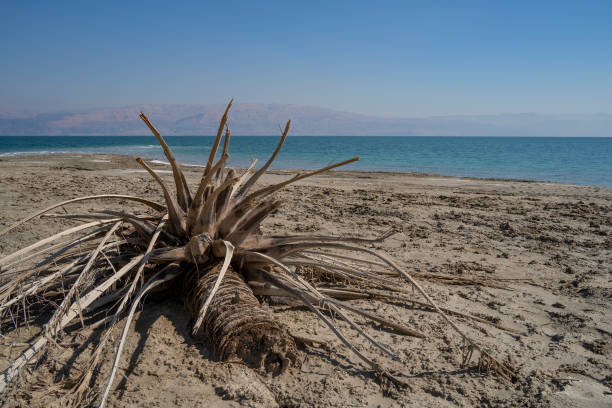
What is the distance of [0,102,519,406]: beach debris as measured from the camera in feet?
6.07

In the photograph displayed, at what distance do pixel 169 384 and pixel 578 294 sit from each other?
319 centimetres

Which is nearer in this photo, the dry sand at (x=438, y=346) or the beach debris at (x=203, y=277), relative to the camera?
the dry sand at (x=438, y=346)

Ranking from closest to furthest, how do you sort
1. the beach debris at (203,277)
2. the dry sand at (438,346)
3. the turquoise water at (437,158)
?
1. the dry sand at (438,346)
2. the beach debris at (203,277)
3. the turquoise water at (437,158)

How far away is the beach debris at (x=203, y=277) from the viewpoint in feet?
6.07

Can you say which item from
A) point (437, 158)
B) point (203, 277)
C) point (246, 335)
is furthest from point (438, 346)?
point (437, 158)

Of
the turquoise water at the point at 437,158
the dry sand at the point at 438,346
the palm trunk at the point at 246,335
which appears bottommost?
the dry sand at the point at 438,346

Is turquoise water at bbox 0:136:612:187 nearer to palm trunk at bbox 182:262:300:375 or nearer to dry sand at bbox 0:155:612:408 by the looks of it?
Answer: palm trunk at bbox 182:262:300:375

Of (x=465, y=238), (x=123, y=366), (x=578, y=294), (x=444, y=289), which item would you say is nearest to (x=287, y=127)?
(x=123, y=366)

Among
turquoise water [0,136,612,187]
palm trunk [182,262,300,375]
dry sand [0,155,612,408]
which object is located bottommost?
dry sand [0,155,612,408]

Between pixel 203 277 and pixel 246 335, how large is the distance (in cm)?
44

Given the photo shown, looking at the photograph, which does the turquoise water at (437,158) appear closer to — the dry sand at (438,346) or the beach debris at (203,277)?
the beach debris at (203,277)

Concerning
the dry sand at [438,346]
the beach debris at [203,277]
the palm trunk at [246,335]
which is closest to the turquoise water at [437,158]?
the beach debris at [203,277]

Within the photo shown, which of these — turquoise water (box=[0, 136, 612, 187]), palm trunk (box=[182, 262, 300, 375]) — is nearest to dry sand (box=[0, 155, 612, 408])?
palm trunk (box=[182, 262, 300, 375])

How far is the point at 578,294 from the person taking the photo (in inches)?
127
